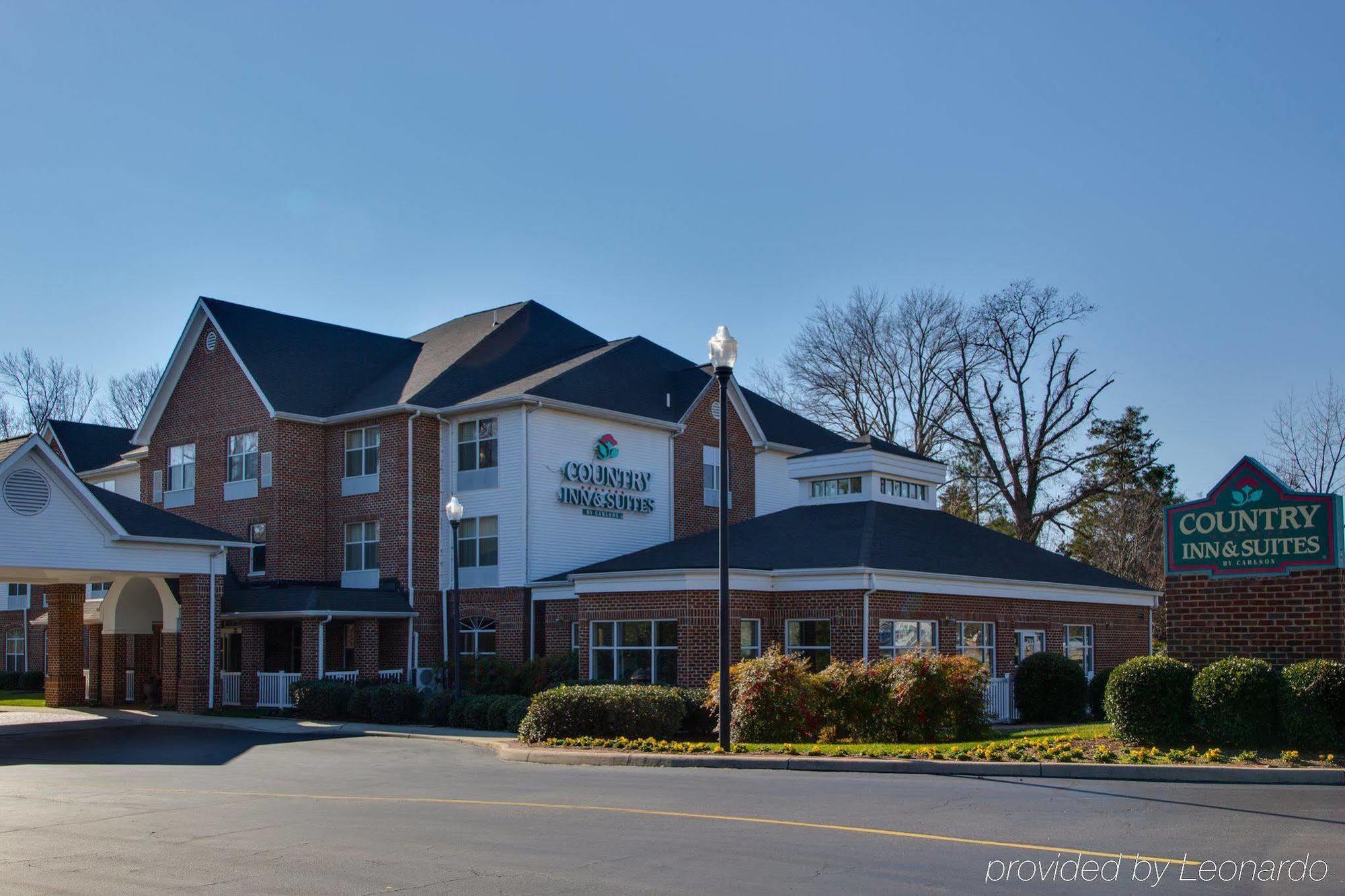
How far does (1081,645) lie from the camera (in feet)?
112

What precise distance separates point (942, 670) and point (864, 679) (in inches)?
50.0

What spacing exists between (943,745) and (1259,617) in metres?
4.51

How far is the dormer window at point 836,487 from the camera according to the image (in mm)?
33375

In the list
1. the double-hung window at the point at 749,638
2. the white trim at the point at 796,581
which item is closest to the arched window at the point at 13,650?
the white trim at the point at 796,581

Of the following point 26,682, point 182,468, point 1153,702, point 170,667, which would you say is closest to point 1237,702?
point 1153,702

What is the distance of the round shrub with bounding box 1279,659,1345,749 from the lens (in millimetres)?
14531

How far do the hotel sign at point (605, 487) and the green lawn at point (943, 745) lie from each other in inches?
635

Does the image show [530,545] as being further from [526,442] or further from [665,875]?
[665,875]

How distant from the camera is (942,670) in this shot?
763 inches

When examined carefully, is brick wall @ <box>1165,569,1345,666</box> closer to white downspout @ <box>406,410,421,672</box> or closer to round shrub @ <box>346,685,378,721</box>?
round shrub @ <box>346,685,378,721</box>

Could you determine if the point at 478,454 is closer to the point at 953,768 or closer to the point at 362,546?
the point at 362,546

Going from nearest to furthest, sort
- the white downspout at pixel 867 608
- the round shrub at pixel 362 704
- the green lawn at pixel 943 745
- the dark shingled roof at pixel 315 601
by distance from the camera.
Answer: the green lawn at pixel 943 745
the white downspout at pixel 867 608
the round shrub at pixel 362 704
the dark shingled roof at pixel 315 601

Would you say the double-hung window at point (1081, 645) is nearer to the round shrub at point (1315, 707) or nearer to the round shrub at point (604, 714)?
the round shrub at point (604, 714)

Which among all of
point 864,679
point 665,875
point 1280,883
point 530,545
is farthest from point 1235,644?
point 530,545
